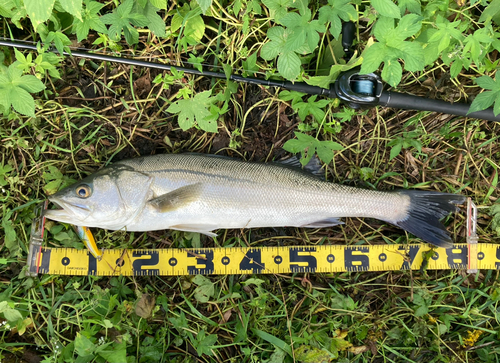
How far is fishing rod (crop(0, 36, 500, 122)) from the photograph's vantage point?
2887mm

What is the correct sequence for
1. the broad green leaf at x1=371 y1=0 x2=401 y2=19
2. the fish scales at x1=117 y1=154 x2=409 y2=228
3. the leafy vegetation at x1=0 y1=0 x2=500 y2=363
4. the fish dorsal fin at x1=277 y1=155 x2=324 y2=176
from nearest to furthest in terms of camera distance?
the broad green leaf at x1=371 y1=0 x2=401 y2=19 → the fish scales at x1=117 y1=154 x2=409 y2=228 → the leafy vegetation at x1=0 y1=0 x2=500 y2=363 → the fish dorsal fin at x1=277 y1=155 x2=324 y2=176

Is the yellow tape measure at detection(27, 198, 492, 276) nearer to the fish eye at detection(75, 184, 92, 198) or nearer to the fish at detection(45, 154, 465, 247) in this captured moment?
the fish at detection(45, 154, 465, 247)

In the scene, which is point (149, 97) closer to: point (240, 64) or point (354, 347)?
point (240, 64)

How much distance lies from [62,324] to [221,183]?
83.7 inches

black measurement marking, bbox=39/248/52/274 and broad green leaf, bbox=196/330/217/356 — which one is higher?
black measurement marking, bbox=39/248/52/274

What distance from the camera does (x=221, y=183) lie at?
2.98 m

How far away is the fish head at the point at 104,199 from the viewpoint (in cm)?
290

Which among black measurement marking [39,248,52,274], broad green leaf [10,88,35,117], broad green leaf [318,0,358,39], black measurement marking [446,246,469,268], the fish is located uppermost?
broad green leaf [318,0,358,39]

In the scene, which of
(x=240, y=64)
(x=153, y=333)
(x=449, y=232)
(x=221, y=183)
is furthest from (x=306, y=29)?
(x=153, y=333)

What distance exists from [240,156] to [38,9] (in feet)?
6.53

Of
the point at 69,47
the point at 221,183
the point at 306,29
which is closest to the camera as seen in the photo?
the point at 306,29

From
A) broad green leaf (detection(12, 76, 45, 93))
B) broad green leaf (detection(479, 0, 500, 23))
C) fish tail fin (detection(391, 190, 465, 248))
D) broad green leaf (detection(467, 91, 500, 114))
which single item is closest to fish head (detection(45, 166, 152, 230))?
broad green leaf (detection(12, 76, 45, 93))

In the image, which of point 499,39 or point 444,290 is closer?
point 499,39

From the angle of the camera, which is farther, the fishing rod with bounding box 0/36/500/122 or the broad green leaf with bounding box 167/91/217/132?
the broad green leaf with bounding box 167/91/217/132
